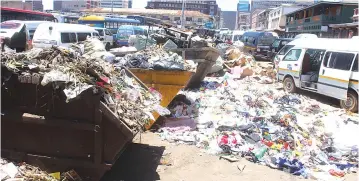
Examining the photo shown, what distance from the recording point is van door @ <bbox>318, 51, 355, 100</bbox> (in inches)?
349

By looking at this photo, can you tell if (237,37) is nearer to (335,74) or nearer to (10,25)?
(10,25)

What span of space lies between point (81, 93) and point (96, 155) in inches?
29.4

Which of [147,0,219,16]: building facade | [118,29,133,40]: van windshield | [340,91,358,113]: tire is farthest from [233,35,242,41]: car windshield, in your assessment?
[147,0,219,16]: building facade

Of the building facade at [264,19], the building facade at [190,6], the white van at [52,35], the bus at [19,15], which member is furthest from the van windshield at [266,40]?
the building facade at [264,19]

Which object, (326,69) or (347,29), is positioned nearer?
(326,69)

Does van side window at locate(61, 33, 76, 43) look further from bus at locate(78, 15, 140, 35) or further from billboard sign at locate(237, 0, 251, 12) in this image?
billboard sign at locate(237, 0, 251, 12)

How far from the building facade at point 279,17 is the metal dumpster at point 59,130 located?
59150mm

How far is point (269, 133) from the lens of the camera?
6266 millimetres

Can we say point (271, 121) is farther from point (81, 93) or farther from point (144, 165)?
point (81, 93)

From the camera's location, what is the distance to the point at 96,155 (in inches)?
148

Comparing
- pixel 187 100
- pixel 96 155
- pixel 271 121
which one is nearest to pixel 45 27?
pixel 187 100

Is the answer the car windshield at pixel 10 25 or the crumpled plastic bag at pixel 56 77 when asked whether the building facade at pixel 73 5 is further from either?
the crumpled plastic bag at pixel 56 77

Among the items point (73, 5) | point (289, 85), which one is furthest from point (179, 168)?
point (73, 5)

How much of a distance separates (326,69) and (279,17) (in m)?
61.3
